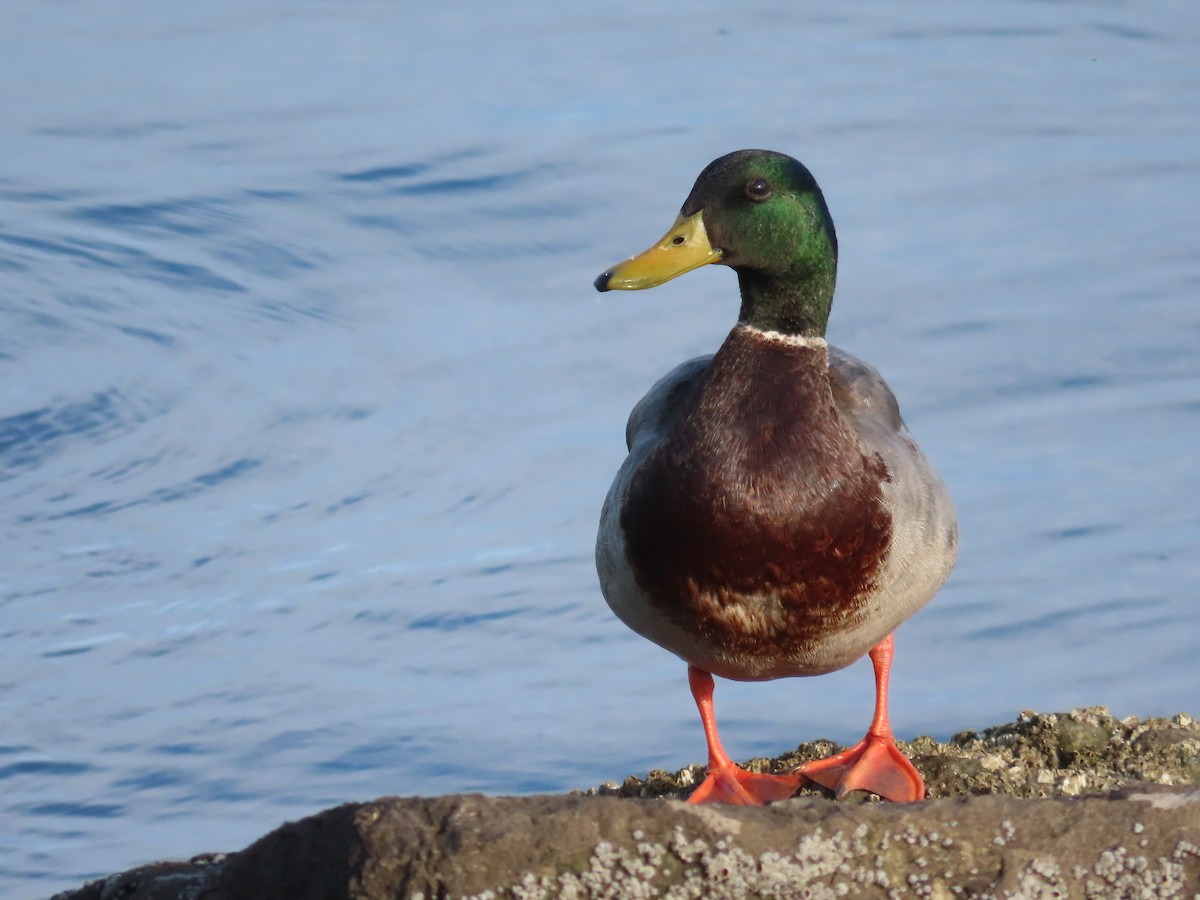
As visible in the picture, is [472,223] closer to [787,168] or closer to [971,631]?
[971,631]

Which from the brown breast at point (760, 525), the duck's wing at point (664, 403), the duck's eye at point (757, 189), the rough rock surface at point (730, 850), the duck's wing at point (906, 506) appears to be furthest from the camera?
the duck's wing at point (664, 403)

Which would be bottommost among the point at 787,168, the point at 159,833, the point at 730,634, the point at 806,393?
the point at 159,833

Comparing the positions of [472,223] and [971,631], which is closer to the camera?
[971,631]

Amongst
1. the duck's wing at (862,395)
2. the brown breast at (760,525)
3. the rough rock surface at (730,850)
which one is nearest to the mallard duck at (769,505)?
the brown breast at (760,525)

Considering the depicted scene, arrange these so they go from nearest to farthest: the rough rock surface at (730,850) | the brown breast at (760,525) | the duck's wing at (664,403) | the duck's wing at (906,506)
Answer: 1. the rough rock surface at (730,850)
2. the brown breast at (760,525)
3. the duck's wing at (906,506)
4. the duck's wing at (664,403)

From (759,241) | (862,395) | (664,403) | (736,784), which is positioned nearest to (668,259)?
(759,241)

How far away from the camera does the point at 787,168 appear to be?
4.37 metres

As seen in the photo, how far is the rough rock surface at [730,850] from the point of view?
263cm

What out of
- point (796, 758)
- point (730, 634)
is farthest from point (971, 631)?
point (730, 634)

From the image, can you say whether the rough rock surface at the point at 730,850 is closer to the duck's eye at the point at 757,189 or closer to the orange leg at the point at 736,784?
the orange leg at the point at 736,784

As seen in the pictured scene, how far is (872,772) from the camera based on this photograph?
417cm

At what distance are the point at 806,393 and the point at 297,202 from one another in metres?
6.72

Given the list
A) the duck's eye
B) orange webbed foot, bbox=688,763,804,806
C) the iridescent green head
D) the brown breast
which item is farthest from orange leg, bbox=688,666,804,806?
the duck's eye

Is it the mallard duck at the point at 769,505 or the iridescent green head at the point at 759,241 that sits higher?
the iridescent green head at the point at 759,241
